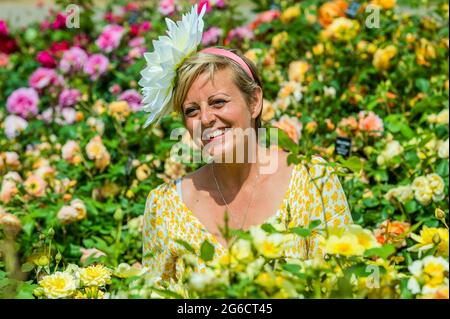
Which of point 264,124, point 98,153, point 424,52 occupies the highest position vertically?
point 424,52

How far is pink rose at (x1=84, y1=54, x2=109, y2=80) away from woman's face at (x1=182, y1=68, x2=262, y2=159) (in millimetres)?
2012

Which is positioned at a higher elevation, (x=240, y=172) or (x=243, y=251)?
(x=240, y=172)

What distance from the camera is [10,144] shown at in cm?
338

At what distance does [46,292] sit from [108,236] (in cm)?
138

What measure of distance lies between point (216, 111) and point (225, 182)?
0.89 ft

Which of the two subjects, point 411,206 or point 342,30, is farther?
point 342,30

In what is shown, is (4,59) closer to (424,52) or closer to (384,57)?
(384,57)

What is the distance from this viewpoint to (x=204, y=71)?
211 centimetres

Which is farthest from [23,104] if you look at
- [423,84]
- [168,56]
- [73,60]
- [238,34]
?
[168,56]
